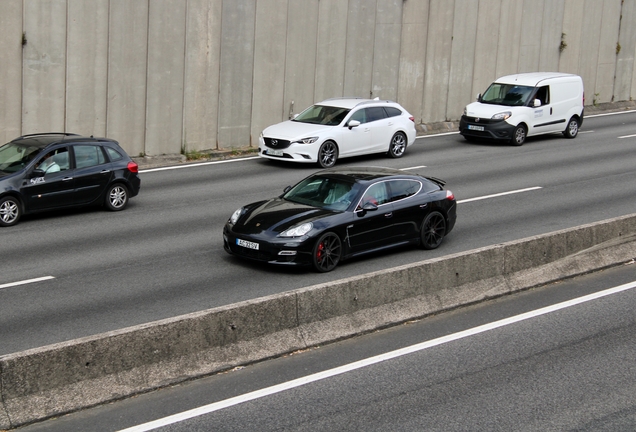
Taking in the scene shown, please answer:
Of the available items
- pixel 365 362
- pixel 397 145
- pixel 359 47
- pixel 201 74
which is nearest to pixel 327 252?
pixel 365 362

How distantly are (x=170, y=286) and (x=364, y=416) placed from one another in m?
5.03

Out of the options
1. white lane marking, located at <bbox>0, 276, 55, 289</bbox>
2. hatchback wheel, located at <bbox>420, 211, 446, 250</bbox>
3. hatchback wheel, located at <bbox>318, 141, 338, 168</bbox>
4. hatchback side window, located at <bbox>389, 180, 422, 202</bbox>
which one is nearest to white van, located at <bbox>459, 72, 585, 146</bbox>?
hatchback wheel, located at <bbox>318, 141, 338, 168</bbox>

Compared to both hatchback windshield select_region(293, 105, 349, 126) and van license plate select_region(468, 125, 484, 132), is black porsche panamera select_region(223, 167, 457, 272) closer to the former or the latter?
hatchback windshield select_region(293, 105, 349, 126)

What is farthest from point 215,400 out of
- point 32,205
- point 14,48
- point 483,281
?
point 14,48

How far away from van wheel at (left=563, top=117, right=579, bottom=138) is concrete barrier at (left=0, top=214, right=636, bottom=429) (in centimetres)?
1519

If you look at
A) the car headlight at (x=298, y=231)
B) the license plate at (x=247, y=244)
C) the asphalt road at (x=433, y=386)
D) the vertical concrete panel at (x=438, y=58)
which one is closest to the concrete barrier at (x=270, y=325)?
the asphalt road at (x=433, y=386)

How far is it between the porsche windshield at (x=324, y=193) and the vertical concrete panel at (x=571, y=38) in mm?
22815

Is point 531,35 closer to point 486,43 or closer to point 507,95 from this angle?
point 486,43

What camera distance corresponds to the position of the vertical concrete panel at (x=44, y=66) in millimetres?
21047

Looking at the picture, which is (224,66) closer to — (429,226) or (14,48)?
(14,48)

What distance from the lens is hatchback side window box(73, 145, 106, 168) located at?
17078mm

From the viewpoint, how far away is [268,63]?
25.8 m

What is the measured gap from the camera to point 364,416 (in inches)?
326

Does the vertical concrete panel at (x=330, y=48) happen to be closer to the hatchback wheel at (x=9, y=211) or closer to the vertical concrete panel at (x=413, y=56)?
the vertical concrete panel at (x=413, y=56)
